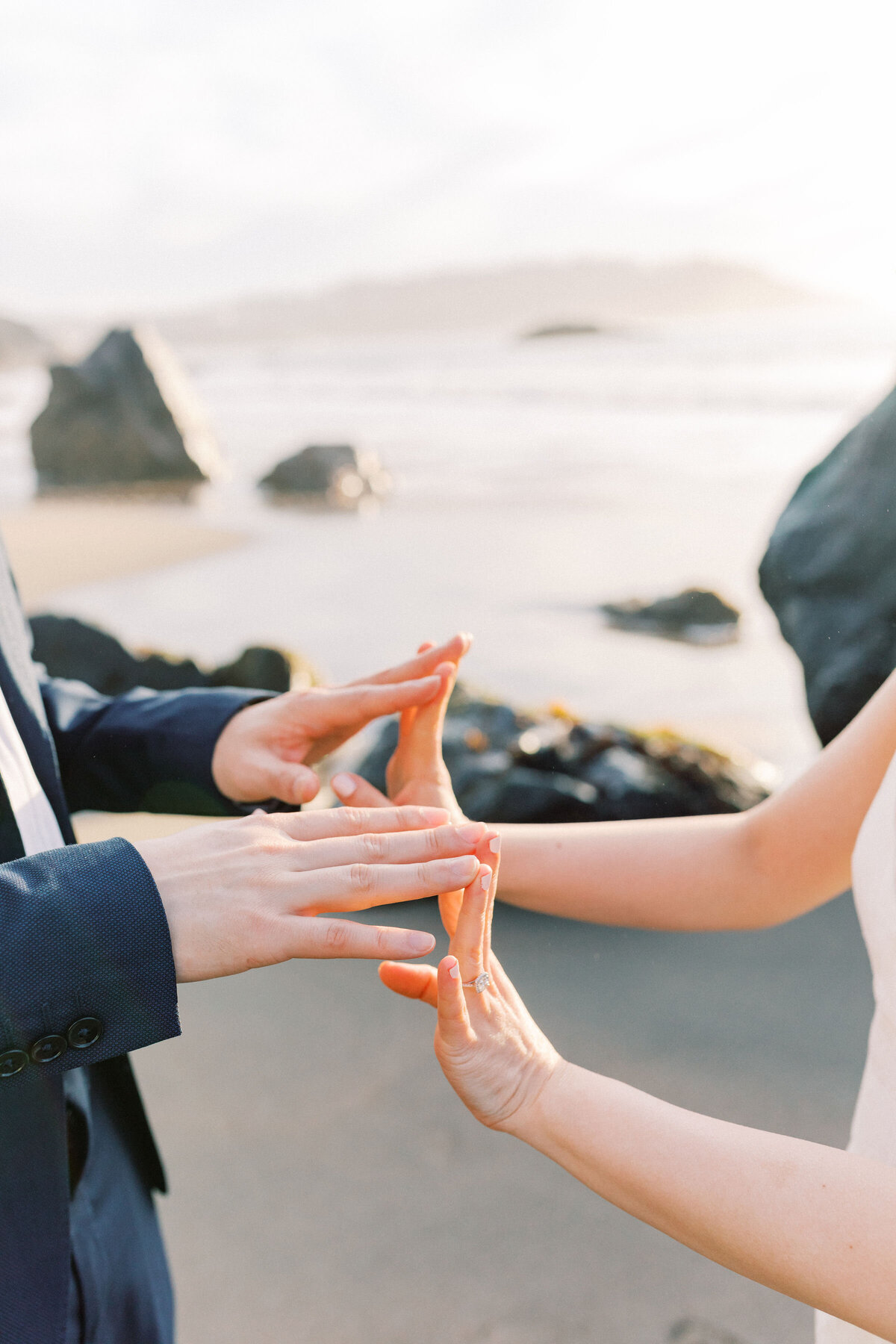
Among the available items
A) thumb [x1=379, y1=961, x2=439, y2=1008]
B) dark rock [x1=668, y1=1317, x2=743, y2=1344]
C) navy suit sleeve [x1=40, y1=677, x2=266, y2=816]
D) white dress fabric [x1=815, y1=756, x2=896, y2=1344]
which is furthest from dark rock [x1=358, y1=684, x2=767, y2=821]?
thumb [x1=379, y1=961, x2=439, y2=1008]

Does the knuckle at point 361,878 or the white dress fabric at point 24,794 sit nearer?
the knuckle at point 361,878

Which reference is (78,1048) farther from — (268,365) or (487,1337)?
(268,365)

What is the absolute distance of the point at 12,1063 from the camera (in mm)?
885

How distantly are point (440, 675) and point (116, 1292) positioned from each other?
3.15 feet

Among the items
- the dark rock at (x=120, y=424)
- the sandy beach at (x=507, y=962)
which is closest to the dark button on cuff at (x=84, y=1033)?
the sandy beach at (x=507, y=962)

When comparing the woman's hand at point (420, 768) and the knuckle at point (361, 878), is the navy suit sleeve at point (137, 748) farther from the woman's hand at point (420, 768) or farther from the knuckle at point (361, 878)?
the knuckle at point (361, 878)

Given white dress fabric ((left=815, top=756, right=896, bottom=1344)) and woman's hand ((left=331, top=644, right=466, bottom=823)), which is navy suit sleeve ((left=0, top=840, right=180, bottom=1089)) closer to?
woman's hand ((left=331, top=644, right=466, bottom=823))

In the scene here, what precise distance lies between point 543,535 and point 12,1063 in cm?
883

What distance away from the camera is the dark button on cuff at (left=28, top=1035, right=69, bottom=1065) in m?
0.89

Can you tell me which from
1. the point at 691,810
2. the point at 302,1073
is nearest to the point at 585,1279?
the point at 302,1073

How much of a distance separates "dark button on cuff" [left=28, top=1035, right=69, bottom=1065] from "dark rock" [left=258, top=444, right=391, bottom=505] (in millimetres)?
10948

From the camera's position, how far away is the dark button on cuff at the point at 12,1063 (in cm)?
88

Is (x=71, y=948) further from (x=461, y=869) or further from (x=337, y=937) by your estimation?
(x=461, y=869)

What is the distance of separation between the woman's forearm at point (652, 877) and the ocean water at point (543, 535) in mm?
910
